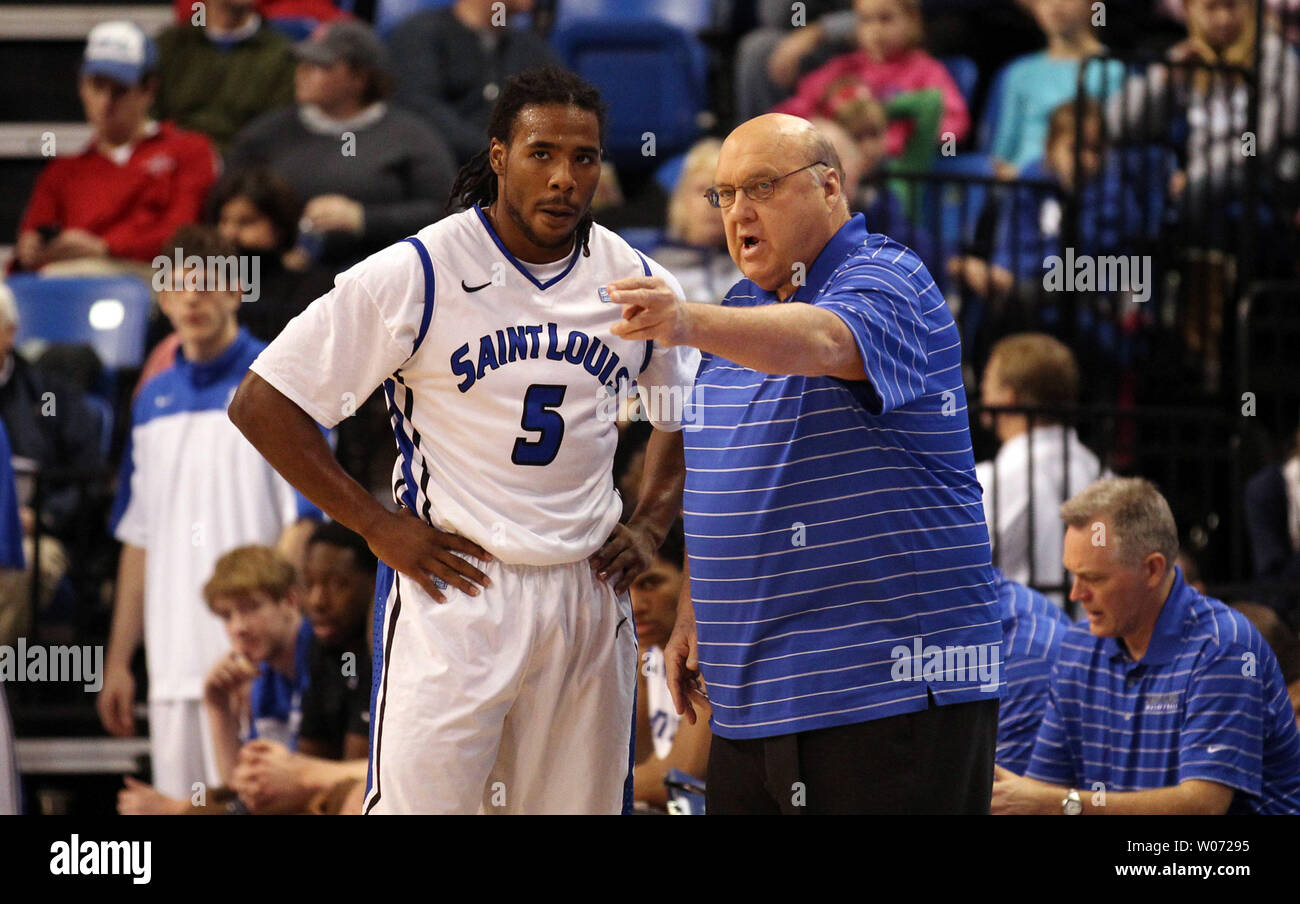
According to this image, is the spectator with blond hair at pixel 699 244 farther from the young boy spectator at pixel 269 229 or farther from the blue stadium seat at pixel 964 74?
the blue stadium seat at pixel 964 74

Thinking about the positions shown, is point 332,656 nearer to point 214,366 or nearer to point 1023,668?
point 214,366

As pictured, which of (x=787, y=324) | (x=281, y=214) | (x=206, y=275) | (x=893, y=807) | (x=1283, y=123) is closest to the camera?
(x=787, y=324)

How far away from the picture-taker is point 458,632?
120 inches

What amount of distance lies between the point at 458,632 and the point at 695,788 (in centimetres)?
110

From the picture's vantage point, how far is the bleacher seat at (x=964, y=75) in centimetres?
830

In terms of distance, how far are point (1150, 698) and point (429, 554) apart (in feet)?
5.60

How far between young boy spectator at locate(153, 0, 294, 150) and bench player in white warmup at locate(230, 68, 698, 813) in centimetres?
508

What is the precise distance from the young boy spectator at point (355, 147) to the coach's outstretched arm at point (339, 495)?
12.5 ft

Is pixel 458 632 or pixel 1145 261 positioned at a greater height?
pixel 1145 261

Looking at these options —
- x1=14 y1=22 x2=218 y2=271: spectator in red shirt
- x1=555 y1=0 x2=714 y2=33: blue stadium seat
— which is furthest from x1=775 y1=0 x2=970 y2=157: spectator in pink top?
x1=14 y1=22 x2=218 y2=271: spectator in red shirt

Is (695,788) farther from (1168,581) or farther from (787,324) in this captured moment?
(787,324)

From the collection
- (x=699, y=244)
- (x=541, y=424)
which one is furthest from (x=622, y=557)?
(x=699, y=244)

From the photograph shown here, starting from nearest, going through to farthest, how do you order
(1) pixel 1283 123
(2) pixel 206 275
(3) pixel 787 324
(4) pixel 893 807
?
1. (3) pixel 787 324
2. (4) pixel 893 807
3. (2) pixel 206 275
4. (1) pixel 1283 123
